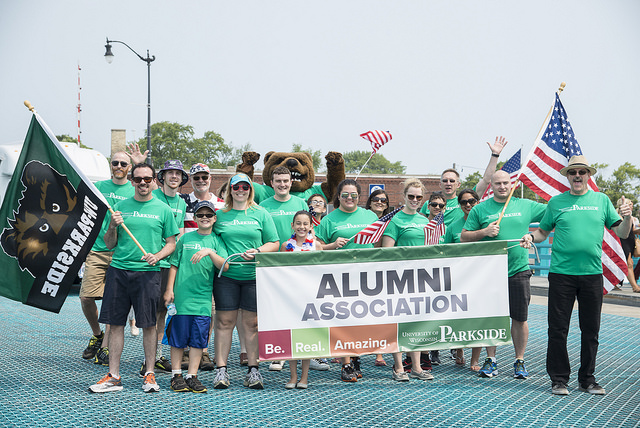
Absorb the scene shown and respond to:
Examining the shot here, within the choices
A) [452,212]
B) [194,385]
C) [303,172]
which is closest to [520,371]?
[452,212]

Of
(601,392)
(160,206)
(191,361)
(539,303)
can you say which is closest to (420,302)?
(601,392)

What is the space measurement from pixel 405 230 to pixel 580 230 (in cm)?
170

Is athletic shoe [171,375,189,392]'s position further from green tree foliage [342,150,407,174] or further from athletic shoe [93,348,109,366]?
green tree foliage [342,150,407,174]

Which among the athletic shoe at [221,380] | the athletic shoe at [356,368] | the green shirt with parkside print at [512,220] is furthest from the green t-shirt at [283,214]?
the green shirt with parkside print at [512,220]

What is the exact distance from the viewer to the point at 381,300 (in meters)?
6.12

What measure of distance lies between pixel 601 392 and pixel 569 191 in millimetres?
1861

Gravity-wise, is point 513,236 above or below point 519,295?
above

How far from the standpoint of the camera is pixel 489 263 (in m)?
6.30

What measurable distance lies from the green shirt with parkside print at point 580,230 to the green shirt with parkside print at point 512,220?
395 mm

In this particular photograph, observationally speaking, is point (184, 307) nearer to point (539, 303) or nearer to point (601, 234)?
point (601, 234)

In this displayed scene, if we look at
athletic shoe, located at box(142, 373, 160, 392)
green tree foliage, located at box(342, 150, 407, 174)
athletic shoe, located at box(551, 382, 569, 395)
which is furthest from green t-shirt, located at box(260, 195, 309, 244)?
green tree foliage, located at box(342, 150, 407, 174)

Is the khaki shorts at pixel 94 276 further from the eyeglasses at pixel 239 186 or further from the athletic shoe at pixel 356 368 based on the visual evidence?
the athletic shoe at pixel 356 368

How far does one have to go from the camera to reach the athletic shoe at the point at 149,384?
566cm

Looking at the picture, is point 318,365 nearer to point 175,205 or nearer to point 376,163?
point 175,205
